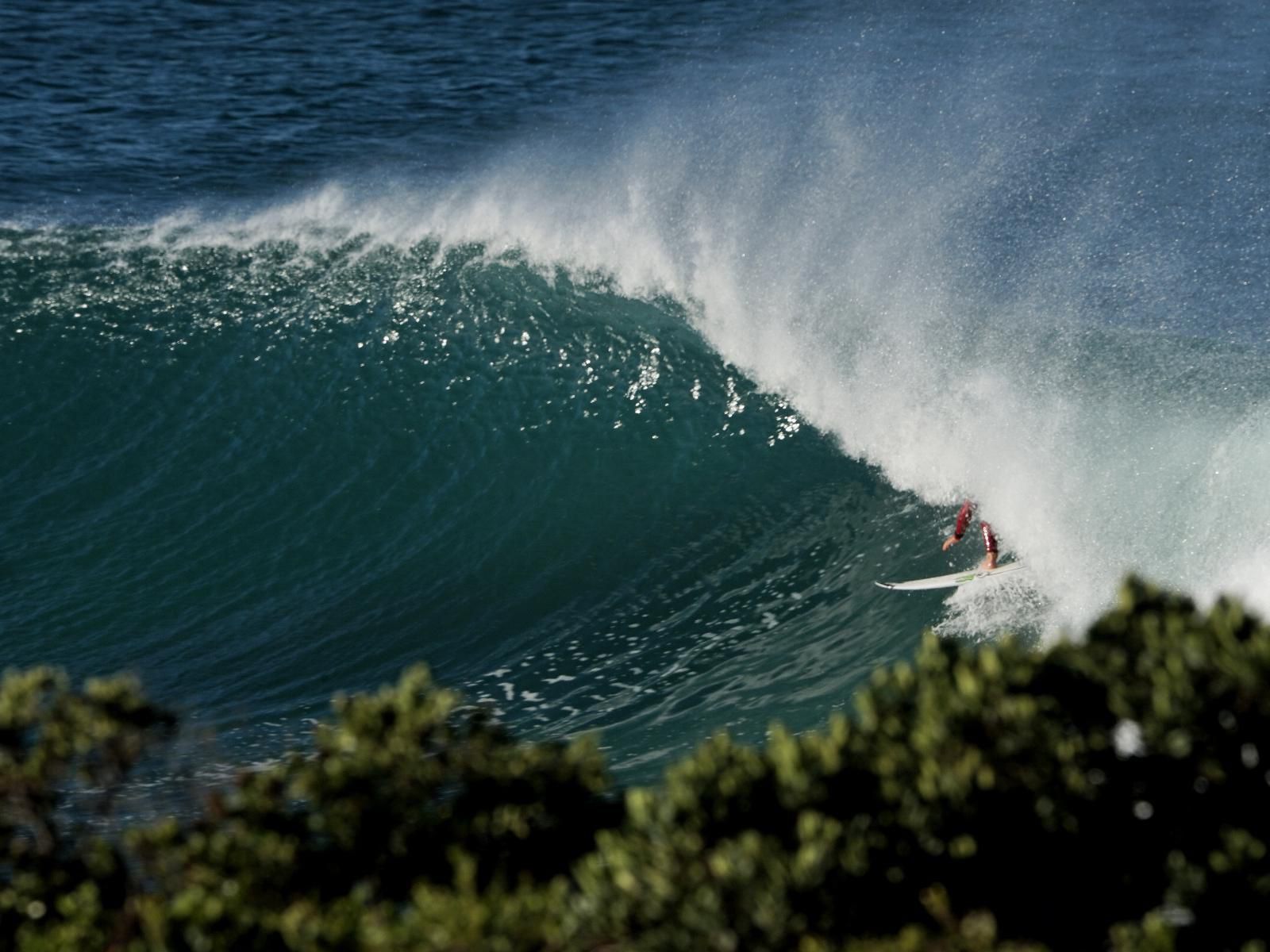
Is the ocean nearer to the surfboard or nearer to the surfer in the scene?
the surfboard

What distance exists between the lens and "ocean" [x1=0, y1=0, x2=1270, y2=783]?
66.6 feet

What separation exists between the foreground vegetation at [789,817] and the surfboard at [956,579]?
9.71 m

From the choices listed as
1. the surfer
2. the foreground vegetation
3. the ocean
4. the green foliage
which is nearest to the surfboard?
the surfer

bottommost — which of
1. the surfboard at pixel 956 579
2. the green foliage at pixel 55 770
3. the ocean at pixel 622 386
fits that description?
the green foliage at pixel 55 770

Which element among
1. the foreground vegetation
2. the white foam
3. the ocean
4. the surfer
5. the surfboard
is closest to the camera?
the foreground vegetation

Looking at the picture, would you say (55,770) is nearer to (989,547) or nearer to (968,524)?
(989,547)

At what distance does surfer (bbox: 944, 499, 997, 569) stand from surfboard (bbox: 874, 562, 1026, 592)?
0.10m

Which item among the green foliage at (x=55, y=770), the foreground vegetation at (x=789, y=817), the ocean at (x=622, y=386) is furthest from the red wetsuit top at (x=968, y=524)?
the green foliage at (x=55, y=770)

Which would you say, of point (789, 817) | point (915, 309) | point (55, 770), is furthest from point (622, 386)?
point (789, 817)

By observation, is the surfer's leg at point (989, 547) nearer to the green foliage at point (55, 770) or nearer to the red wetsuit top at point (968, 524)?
the red wetsuit top at point (968, 524)

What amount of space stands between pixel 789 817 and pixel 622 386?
16497 mm

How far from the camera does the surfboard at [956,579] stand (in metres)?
20.6

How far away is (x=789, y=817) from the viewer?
977cm

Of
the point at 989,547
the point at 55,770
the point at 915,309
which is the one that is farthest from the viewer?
the point at 915,309
